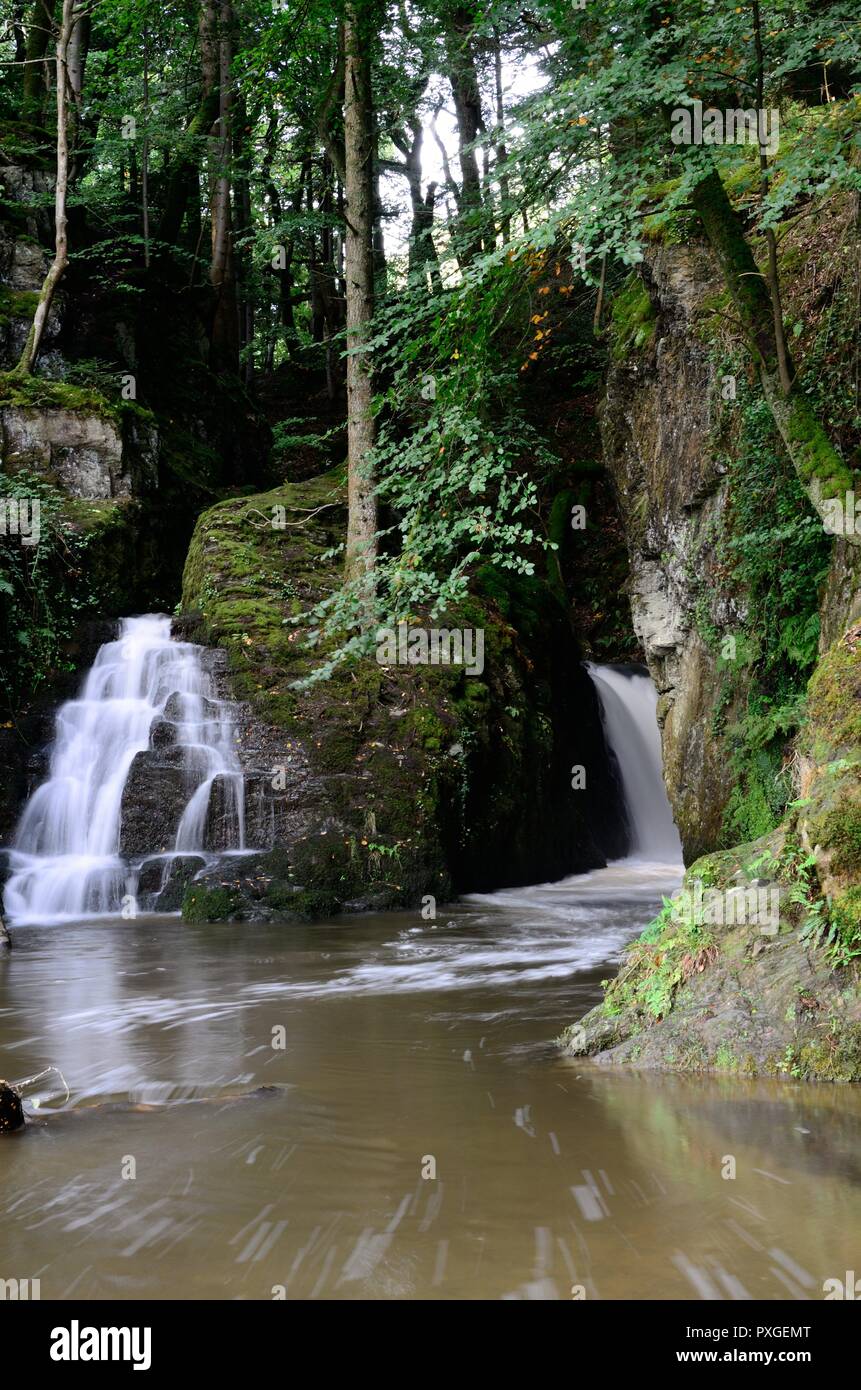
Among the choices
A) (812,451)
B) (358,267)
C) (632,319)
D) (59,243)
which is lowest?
(812,451)

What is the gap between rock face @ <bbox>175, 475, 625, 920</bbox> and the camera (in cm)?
1064

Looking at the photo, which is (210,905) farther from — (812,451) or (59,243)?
(59,243)

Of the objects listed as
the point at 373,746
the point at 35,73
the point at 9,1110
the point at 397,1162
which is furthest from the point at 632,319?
the point at 35,73

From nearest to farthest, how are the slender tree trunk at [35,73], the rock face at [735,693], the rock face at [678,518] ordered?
the rock face at [735,693] < the rock face at [678,518] < the slender tree trunk at [35,73]

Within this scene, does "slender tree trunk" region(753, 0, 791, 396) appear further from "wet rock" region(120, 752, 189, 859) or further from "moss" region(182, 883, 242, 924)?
"wet rock" region(120, 752, 189, 859)

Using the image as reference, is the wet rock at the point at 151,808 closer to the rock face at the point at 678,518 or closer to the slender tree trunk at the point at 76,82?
the rock face at the point at 678,518

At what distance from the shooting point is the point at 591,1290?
256 centimetres

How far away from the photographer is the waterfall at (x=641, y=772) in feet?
52.1

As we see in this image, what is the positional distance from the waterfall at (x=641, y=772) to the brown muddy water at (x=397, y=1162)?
9.73 metres

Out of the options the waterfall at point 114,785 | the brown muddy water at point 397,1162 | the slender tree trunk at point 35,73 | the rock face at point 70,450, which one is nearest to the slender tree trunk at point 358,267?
the waterfall at point 114,785

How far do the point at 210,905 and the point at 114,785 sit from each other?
210 cm

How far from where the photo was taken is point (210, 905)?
997cm
